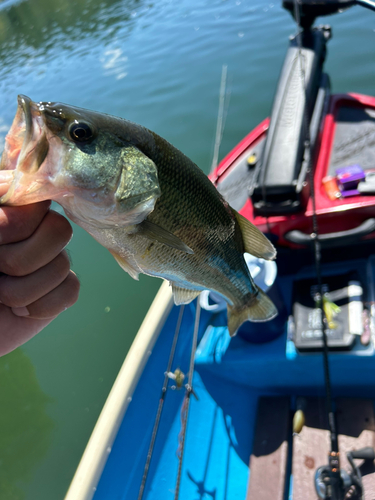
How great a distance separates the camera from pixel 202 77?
34.9 feet

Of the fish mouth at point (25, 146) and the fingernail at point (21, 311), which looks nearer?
the fish mouth at point (25, 146)

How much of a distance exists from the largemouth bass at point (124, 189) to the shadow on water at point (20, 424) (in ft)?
13.1

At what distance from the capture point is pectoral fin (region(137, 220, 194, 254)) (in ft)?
4.44

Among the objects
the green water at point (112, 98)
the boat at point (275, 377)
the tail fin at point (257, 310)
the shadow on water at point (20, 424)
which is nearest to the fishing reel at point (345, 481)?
the boat at point (275, 377)

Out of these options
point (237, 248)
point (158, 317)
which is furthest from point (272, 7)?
point (237, 248)

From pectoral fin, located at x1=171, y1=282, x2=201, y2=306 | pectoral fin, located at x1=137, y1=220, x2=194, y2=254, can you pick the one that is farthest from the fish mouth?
pectoral fin, located at x1=171, y1=282, x2=201, y2=306

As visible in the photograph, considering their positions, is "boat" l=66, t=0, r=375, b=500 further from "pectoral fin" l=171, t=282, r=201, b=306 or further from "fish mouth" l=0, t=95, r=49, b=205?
"fish mouth" l=0, t=95, r=49, b=205

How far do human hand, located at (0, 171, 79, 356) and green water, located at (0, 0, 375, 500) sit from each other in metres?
3.51

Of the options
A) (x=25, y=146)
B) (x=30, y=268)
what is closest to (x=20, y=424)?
(x=30, y=268)

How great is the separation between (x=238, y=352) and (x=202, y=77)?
9317 millimetres

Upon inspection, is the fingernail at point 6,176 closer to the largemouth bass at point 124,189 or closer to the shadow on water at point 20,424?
the largemouth bass at point 124,189

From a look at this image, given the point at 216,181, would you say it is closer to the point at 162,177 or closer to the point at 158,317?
the point at 158,317

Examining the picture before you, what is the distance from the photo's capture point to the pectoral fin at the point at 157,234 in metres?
1.35

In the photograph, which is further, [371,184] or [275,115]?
[275,115]
